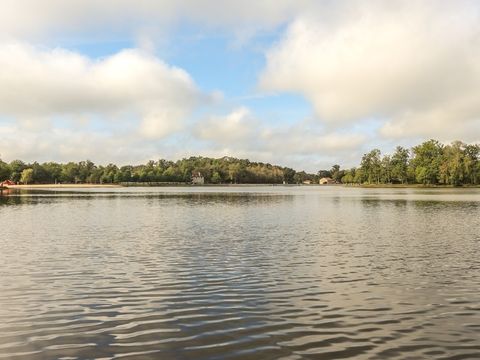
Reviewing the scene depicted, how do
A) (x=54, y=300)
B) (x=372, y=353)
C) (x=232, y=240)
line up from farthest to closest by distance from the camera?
1. (x=232, y=240)
2. (x=54, y=300)
3. (x=372, y=353)

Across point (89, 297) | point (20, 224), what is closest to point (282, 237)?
point (89, 297)

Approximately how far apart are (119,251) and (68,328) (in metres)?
16.0

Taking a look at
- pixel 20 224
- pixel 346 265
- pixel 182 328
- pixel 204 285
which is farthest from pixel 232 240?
pixel 20 224

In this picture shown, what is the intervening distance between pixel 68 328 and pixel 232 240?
2163cm

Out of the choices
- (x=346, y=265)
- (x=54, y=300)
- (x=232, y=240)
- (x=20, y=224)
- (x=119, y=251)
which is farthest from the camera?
(x=20, y=224)

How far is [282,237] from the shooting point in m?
37.2

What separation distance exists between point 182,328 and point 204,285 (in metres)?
6.04

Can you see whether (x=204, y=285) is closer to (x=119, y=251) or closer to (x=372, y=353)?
(x=372, y=353)

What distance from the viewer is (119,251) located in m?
29.9

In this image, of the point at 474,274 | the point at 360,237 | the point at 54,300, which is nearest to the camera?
the point at 54,300

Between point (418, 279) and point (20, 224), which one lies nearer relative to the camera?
point (418, 279)

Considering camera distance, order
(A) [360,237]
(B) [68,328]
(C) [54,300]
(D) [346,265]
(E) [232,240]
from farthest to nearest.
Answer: (A) [360,237] < (E) [232,240] < (D) [346,265] < (C) [54,300] < (B) [68,328]

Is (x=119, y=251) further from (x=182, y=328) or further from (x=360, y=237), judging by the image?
(x=360, y=237)

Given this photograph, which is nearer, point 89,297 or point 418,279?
point 89,297
